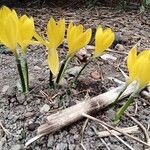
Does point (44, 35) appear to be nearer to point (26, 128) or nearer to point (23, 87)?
point (23, 87)

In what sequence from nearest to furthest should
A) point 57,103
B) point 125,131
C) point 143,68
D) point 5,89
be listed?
point 143,68, point 125,131, point 57,103, point 5,89

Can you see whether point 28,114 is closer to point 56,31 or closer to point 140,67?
point 56,31

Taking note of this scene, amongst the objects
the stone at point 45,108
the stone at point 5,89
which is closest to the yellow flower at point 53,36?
the stone at point 45,108

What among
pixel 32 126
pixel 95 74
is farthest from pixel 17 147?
pixel 95 74

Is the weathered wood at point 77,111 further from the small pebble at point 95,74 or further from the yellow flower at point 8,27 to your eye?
the yellow flower at point 8,27

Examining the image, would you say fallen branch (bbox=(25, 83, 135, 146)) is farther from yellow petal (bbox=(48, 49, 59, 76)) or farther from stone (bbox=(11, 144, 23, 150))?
yellow petal (bbox=(48, 49, 59, 76))

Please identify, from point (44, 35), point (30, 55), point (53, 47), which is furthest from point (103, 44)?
point (44, 35)
